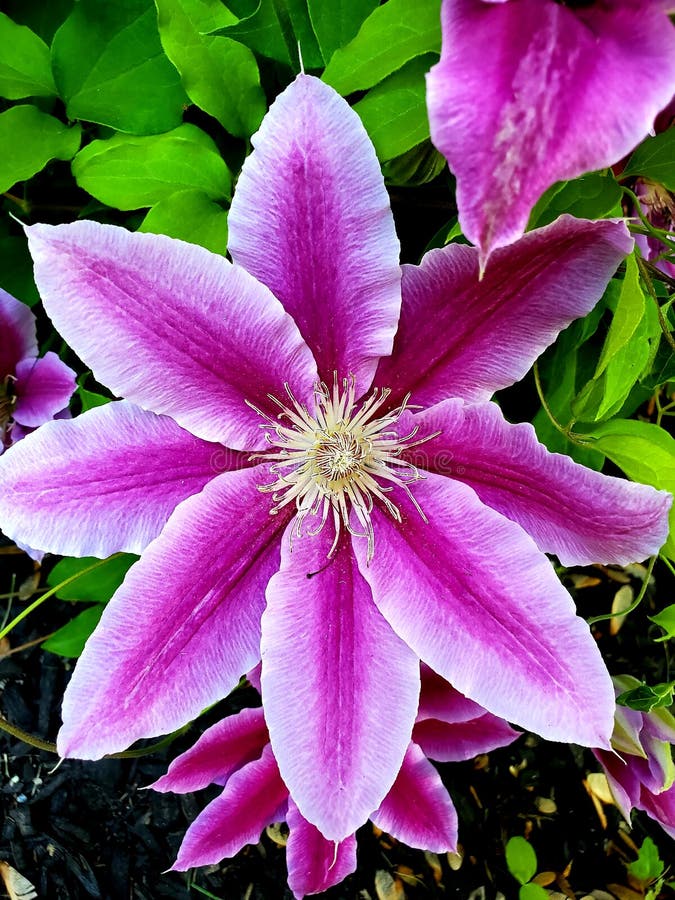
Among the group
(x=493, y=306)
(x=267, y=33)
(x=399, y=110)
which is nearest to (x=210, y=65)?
(x=267, y=33)

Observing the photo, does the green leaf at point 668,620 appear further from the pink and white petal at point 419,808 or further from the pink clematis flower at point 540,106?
the pink clematis flower at point 540,106

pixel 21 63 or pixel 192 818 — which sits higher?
pixel 21 63

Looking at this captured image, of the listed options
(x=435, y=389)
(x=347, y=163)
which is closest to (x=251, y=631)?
(x=435, y=389)

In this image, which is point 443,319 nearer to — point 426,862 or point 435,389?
point 435,389

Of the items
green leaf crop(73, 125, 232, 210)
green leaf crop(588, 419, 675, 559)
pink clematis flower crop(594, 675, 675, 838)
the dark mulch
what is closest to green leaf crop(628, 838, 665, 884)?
the dark mulch

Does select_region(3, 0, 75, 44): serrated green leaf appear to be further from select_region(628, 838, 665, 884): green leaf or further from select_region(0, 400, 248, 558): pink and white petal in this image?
select_region(628, 838, 665, 884): green leaf

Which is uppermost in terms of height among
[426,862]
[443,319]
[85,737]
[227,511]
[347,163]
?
[347,163]

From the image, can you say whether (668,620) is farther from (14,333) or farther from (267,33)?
(14,333)
